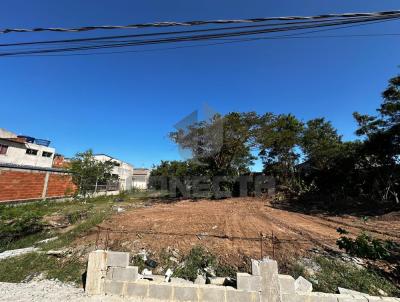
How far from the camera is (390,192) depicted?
37.7 ft

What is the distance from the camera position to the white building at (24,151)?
18.8m

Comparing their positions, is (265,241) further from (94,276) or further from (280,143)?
(280,143)

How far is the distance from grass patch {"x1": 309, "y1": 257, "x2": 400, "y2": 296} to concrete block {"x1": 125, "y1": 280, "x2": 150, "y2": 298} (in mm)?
2615

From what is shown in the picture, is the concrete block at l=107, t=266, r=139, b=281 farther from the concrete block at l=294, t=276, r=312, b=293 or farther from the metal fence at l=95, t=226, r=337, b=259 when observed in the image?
the concrete block at l=294, t=276, r=312, b=293

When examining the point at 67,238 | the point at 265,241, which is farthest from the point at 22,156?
the point at 265,241

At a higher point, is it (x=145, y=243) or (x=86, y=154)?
(x=86, y=154)

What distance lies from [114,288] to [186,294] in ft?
3.67

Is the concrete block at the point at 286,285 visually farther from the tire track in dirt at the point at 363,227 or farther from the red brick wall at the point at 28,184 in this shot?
the red brick wall at the point at 28,184

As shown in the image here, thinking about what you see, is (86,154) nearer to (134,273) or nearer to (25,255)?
(25,255)

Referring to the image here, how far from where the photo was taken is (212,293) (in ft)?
10.6

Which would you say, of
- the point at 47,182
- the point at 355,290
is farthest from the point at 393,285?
the point at 47,182

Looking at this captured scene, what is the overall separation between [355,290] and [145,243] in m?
3.89

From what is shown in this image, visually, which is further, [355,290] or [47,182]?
[47,182]

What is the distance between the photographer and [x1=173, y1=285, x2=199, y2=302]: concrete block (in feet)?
10.7
